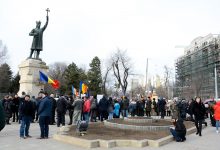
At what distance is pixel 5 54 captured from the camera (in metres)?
63.3

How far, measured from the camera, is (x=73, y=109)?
18828 millimetres

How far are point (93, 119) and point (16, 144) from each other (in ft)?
36.7

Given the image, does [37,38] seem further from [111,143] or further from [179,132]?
[111,143]

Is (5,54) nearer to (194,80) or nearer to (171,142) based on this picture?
(194,80)

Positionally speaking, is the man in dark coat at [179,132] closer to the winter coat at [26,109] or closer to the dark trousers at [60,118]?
the winter coat at [26,109]

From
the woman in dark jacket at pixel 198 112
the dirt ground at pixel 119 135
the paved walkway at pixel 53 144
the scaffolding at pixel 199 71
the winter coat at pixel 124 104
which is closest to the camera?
the paved walkway at pixel 53 144

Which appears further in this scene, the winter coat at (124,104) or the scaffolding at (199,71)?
the scaffolding at (199,71)

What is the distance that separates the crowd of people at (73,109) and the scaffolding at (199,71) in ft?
131

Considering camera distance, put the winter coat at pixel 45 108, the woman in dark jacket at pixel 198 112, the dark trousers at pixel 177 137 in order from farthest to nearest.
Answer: the woman in dark jacket at pixel 198 112 < the winter coat at pixel 45 108 < the dark trousers at pixel 177 137

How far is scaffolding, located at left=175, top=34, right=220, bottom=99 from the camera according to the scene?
225 ft

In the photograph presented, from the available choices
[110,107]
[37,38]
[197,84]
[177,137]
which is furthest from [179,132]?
[197,84]

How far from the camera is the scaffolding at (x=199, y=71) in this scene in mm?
68475

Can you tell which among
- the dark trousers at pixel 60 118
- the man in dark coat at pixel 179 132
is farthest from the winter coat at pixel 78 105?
the man in dark coat at pixel 179 132

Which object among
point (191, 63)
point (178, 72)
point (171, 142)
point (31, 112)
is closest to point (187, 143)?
point (171, 142)
